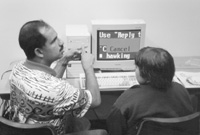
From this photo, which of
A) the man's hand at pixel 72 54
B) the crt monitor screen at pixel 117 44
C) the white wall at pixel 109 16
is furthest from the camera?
the white wall at pixel 109 16

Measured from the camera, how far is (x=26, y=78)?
160 cm

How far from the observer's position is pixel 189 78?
2.40m

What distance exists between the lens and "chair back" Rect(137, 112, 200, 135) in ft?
4.98

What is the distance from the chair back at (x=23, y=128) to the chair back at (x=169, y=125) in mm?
496

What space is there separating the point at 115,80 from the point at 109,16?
758mm

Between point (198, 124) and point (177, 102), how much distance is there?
17 cm

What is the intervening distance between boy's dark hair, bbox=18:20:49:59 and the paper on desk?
1255 mm

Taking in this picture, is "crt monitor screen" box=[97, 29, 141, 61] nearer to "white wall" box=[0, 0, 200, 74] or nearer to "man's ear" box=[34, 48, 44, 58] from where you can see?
"white wall" box=[0, 0, 200, 74]

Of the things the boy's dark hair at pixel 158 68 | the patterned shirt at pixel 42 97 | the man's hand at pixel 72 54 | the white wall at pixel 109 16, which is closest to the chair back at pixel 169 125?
the boy's dark hair at pixel 158 68

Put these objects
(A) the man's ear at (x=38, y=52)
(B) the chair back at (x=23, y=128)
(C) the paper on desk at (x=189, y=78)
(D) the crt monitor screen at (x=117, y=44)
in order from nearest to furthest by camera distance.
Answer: (B) the chair back at (x=23, y=128) < (A) the man's ear at (x=38, y=52) < (C) the paper on desk at (x=189, y=78) < (D) the crt monitor screen at (x=117, y=44)

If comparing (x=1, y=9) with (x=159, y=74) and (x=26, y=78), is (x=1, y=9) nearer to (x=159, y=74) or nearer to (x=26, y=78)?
(x=26, y=78)

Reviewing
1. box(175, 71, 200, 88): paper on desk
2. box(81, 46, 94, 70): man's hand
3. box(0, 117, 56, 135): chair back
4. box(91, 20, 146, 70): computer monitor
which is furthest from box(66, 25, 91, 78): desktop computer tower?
box(0, 117, 56, 135): chair back

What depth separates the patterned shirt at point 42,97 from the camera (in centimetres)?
157

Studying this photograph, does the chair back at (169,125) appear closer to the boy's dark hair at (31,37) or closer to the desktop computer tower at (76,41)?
the boy's dark hair at (31,37)
